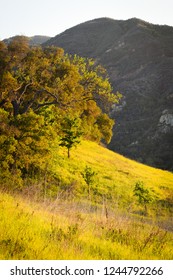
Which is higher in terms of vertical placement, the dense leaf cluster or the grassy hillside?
the dense leaf cluster

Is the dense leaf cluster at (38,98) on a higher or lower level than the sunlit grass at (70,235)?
higher

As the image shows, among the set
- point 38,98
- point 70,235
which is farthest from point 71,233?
point 38,98

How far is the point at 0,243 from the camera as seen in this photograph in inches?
210

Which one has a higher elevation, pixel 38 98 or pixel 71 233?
pixel 38 98

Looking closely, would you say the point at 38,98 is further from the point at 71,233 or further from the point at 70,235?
the point at 70,235

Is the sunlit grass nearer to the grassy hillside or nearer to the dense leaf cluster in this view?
the grassy hillside

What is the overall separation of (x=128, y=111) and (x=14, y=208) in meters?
184

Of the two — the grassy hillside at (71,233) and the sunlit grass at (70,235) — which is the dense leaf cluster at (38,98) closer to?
the grassy hillside at (71,233)

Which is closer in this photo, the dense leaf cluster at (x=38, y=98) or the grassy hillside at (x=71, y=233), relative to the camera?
the grassy hillside at (x=71, y=233)

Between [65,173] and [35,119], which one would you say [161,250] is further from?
[65,173]

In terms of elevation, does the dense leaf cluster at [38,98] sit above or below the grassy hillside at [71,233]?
above

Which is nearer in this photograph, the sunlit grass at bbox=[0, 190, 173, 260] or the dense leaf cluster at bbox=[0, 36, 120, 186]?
the sunlit grass at bbox=[0, 190, 173, 260]

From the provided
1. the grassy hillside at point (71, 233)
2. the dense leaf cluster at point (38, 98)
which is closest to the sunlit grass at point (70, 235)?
the grassy hillside at point (71, 233)

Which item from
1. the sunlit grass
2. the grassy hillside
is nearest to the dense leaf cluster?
the grassy hillside
